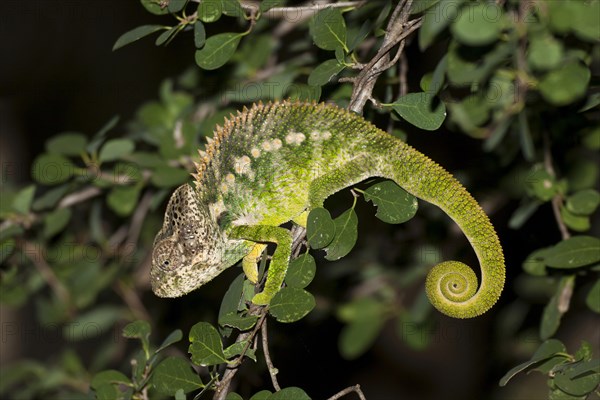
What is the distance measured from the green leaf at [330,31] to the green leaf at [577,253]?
0.84 metres

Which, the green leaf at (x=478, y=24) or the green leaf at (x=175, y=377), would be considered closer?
the green leaf at (x=478, y=24)

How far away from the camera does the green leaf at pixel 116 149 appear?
273 centimetres

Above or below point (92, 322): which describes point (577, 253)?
above

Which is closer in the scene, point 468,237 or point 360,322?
point 468,237

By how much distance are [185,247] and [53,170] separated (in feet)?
3.78

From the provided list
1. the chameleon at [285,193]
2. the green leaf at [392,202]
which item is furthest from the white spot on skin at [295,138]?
the green leaf at [392,202]

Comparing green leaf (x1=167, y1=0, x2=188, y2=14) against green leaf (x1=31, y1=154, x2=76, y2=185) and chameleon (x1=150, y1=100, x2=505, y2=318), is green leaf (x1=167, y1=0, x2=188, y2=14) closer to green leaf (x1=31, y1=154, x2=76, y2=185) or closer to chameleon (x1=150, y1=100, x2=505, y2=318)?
chameleon (x1=150, y1=100, x2=505, y2=318)

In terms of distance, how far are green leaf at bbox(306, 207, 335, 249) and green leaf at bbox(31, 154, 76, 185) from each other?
1481mm

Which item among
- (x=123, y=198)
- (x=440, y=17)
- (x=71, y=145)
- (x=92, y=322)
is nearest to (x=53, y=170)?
(x=71, y=145)

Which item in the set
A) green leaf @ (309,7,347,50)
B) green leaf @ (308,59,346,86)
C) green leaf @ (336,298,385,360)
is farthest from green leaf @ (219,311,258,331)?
green leaf @ (336,298,385,360)

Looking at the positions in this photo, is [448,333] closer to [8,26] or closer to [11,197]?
[11,197]

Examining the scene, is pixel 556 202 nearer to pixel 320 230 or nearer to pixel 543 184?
pixel 543 184

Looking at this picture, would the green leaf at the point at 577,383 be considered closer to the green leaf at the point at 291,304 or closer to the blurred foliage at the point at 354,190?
the blurred foliage at the point at 354,190

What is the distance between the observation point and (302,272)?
5.53 ft
